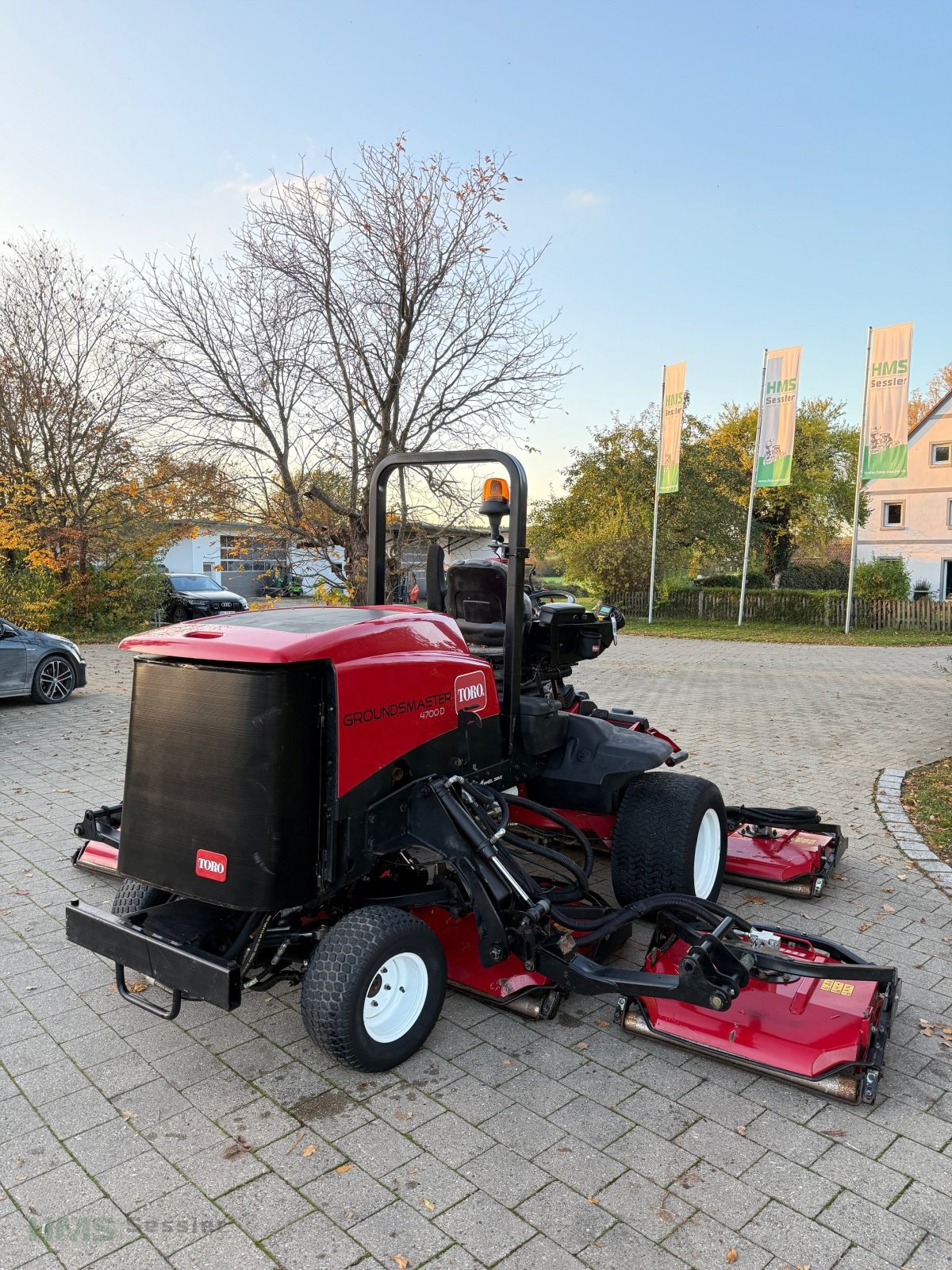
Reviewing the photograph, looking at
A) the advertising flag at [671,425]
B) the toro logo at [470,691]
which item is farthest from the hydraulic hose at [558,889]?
the advertising flag at [671,425]

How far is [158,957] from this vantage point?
9.21ft

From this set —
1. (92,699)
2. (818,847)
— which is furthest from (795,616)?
(818,847)

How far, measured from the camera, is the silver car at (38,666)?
1006 cm

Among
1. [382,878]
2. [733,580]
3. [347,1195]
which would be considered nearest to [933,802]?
[382,878]

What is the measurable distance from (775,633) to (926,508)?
→ 13.9m

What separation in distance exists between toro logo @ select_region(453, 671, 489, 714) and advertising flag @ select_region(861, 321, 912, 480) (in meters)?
19.8

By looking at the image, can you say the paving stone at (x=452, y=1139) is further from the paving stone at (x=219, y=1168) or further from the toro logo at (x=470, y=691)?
the toro logo at (x=470, y=691)

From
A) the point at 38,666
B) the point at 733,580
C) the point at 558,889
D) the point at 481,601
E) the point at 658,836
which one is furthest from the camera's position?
the point at 733,580

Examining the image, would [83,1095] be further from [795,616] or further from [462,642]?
[795,616]

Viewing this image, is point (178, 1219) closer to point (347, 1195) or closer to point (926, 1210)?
point (347, 1195)

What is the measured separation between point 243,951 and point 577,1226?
129cm

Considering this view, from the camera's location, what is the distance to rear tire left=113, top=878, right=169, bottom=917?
3406mm

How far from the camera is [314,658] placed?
2791mm

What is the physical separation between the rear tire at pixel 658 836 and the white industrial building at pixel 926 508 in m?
31.2
